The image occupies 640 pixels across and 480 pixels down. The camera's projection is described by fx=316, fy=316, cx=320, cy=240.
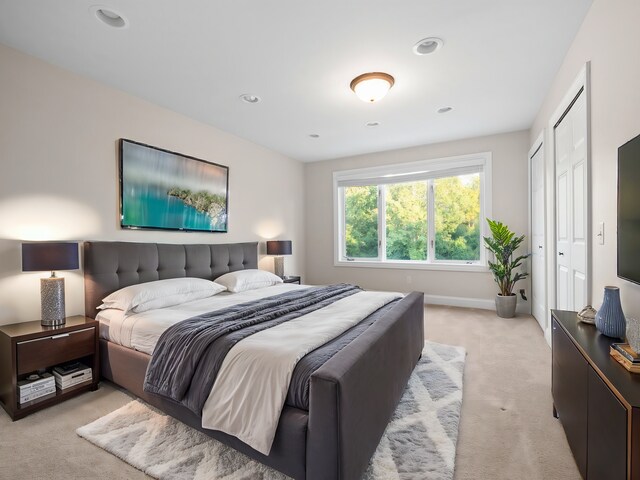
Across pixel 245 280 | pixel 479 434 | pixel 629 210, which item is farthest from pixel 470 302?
pixel 629 210

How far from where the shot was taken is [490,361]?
9.50 feet

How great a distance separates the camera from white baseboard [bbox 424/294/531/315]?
451 centimetres

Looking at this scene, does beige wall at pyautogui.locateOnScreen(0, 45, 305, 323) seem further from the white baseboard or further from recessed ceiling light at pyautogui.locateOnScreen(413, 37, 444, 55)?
the white baseboard

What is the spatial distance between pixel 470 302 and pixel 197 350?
14.1 ft

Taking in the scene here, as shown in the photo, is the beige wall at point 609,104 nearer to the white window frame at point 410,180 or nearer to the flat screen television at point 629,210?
the flat screen television at point 629,210

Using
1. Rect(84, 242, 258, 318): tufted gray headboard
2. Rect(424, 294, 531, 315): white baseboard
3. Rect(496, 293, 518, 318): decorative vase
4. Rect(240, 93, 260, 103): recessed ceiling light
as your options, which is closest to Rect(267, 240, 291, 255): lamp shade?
Rect(84, 242, 258, 318): tufted gray headboard

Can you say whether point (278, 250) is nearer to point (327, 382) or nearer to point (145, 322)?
point (145, 322)

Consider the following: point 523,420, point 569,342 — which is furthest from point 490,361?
point 569,342

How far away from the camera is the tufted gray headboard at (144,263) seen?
2727 mm

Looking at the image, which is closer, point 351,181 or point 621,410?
point 621,410

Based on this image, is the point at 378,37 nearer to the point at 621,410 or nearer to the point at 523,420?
the point at 621,410

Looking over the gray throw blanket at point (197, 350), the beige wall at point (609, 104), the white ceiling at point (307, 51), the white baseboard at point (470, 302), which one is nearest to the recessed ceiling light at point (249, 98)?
the white ceiling at point (307, 51)

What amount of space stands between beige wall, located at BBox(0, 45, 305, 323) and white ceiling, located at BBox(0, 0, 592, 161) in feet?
0.56

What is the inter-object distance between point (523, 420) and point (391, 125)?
3.41m
